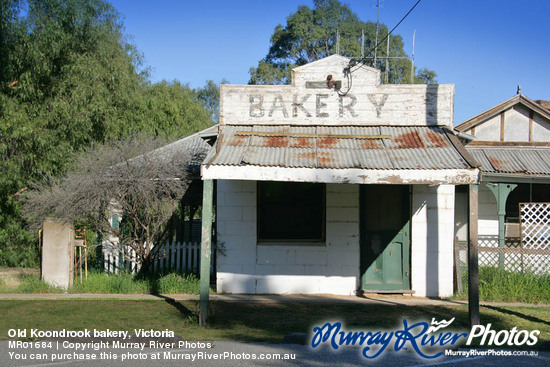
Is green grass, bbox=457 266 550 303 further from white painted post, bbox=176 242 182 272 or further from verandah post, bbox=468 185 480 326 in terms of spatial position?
white painted post, bbox=176 242 182 272

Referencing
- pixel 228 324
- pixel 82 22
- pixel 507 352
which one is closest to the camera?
pixel 507 352

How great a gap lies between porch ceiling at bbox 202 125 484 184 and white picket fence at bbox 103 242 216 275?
3350mm

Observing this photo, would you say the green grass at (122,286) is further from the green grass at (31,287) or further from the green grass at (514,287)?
the green grass at (514,287)

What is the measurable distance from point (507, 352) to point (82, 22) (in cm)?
1552

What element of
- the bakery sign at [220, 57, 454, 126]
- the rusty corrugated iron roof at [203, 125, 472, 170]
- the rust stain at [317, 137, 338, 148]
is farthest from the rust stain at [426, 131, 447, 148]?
the rust stain at [317, 137, 338, 148]

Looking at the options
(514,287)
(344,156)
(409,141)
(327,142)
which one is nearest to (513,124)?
(514,287)

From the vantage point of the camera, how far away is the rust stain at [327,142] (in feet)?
33.5

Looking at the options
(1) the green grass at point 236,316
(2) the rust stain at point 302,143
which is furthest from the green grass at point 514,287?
(2) the rust stain at point 302,143

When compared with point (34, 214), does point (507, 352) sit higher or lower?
lower

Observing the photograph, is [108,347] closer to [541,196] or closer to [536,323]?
[536,323]

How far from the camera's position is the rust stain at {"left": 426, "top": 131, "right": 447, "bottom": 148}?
33.0 ft

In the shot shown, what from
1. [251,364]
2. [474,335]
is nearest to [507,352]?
[474,335]

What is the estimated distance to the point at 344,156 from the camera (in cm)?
966

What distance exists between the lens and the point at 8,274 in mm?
13812
